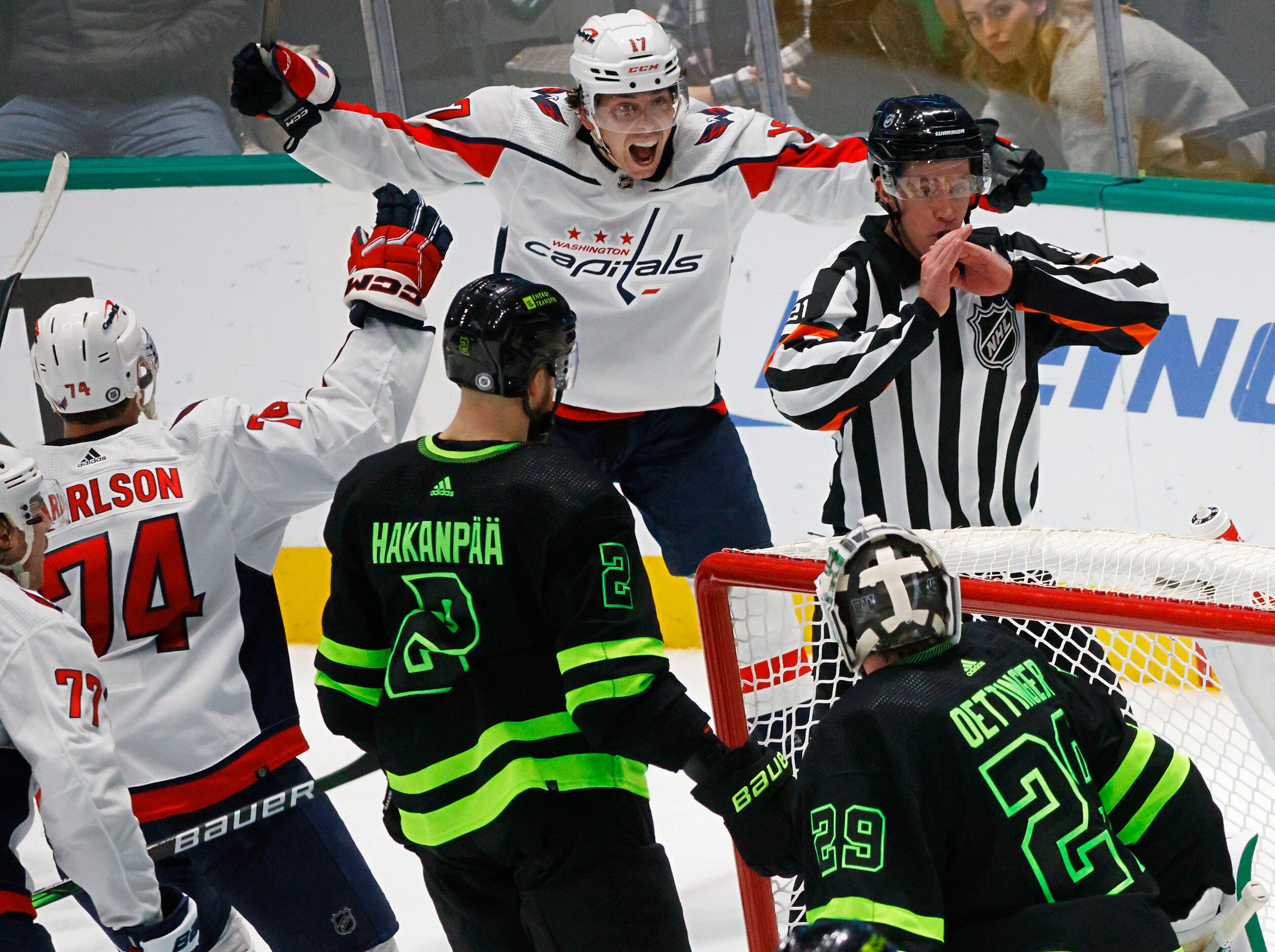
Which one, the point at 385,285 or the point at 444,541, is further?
the point at 385,285

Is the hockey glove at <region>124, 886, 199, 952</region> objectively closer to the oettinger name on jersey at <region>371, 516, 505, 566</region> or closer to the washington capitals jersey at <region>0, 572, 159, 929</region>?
the washington capitals jersey at <region>0, 572, 159, 929</region>

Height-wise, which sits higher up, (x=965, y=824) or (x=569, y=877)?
(x=965, y=824)

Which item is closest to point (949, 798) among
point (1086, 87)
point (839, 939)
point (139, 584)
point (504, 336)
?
point (839, 939)

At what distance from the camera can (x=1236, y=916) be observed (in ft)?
6.25


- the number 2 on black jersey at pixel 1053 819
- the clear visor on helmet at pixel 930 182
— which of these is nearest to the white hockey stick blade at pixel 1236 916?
the number 2 on black jersey at pixel 1053 819

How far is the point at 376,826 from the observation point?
155 inches

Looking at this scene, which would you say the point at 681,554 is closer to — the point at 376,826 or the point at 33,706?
the point at 376,826

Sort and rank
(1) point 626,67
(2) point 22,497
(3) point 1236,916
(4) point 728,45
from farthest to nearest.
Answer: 1. (4) point 728,45
2. (1) point 626,67
3. (2) point 22,497
4. (3) point 1236,916

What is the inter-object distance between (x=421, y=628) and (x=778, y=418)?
2.77 m

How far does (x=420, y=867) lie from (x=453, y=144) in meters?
1.62

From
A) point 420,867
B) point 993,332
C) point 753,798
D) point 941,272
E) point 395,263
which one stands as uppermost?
point 395,263

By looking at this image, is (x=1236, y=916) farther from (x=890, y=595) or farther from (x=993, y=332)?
(x=993, y=332)

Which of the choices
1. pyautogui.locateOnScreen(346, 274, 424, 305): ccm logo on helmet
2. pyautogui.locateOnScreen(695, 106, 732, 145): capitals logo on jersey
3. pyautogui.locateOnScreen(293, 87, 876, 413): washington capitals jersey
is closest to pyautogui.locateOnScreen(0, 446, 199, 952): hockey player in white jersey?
pyautogui.locateOnScreen(346, 274, 424, 305): ccm logo on helmet

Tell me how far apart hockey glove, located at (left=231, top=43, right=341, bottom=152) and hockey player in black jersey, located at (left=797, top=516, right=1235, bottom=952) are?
6.28 ft
